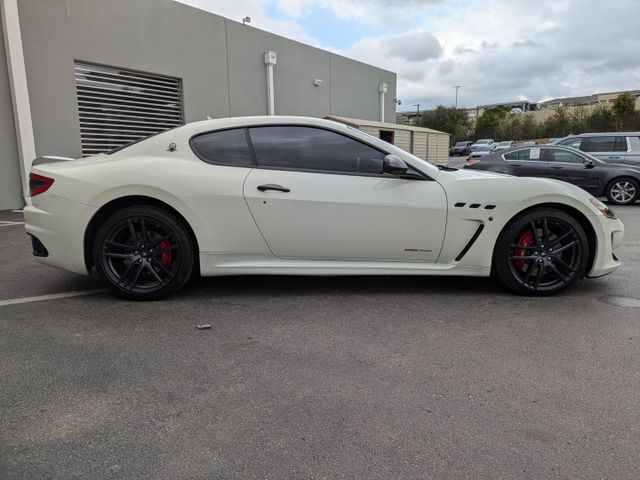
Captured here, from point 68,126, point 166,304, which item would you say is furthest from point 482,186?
point 68,126

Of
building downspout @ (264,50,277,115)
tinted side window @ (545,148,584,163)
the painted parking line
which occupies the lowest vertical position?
the painted parking line

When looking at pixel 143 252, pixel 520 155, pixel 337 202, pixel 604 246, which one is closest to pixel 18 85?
pixel 143 252

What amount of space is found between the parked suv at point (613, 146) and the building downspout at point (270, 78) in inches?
348

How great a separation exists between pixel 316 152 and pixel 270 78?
11.8 meters

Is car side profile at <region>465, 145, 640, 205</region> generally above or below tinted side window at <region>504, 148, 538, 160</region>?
below

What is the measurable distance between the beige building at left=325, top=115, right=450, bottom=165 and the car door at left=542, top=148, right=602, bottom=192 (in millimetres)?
7187

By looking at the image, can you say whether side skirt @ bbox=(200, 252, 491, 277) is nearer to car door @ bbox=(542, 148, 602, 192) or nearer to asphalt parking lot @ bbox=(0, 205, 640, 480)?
asphalt parking lot @ bbox=(0, 205, 640, 480)

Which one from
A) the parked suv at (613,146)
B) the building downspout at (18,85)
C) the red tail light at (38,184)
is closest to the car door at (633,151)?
the parked suv at (613,146)

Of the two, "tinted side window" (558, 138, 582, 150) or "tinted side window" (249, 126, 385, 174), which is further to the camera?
"tinted side window" (558, 138, 582, 150)

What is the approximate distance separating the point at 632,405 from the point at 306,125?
2.86 metres

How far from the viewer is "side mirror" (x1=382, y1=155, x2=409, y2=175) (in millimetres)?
3619

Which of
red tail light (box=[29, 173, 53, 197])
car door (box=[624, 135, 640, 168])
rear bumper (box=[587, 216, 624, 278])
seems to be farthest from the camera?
car door (box=[624, 135, 640, 168])

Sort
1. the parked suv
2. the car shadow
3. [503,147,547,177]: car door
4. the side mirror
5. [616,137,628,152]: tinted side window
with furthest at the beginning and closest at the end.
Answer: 1. [616,137,628,152]: tinted side window
2. the parked suv
3. [503,147,547,177]: car door
4. the car shadow
5. the side mirror

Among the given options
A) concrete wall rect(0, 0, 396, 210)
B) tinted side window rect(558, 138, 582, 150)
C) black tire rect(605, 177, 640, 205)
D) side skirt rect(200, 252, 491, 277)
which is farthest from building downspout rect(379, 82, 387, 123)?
side skirt rect(200, 252, 491, 277)
